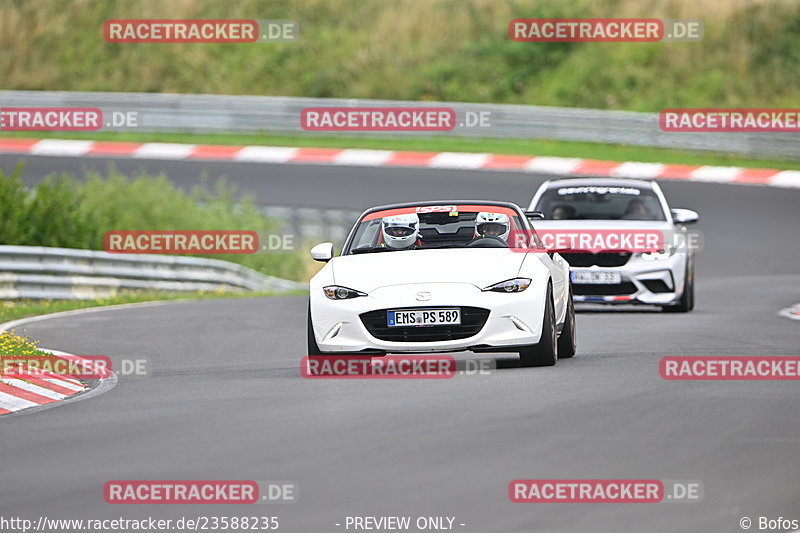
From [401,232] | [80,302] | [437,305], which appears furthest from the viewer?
[80,302]

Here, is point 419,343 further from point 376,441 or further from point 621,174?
point 621,174

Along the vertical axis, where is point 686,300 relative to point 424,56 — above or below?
below

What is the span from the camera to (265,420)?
8.73 metres

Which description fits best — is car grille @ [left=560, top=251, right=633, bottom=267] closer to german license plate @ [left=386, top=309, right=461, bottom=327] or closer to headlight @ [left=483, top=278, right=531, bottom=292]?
headlight @ [left=483, top=278, right=531, bottom=292]

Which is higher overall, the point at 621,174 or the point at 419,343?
the point at 621,174

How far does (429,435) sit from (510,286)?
3.23 m

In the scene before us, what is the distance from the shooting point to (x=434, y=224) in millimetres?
12609

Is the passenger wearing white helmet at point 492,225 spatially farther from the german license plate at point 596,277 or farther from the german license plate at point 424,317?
the german license plate at point 596,277

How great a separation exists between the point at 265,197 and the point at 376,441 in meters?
23.8

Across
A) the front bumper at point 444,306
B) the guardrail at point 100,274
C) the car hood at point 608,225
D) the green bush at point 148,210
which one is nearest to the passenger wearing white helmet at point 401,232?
the front bumper at point 444,306

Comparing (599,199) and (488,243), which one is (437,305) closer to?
(488,243)

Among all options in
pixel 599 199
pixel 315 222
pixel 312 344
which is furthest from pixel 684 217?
pixel 315 222

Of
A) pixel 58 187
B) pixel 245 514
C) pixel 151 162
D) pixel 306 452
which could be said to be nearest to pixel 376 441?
pixel 306 452

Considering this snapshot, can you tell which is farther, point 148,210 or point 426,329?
point 148,210
